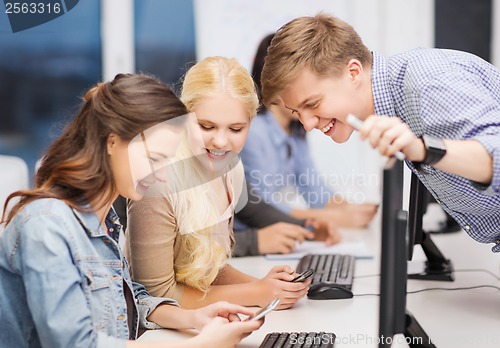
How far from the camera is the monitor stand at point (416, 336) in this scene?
4.17ft

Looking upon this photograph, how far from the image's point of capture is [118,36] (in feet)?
11.1

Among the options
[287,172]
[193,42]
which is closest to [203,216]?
[287,172]

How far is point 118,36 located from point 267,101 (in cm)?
204

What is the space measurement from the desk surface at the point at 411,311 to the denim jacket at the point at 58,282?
0.18 meters

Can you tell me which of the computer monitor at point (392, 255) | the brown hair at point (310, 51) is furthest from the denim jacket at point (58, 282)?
the brown hair at point (310, 51)

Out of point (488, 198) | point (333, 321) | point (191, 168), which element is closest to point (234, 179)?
point (191, 168)

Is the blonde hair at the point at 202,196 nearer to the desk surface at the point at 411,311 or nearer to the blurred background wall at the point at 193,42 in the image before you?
the desk surface at the point at 411,311

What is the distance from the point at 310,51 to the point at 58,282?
0.73 meters

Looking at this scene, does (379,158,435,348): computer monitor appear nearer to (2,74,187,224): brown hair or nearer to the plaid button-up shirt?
the plaid button-up shirt

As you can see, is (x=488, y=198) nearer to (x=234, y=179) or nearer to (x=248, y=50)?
(x=234, y=179)

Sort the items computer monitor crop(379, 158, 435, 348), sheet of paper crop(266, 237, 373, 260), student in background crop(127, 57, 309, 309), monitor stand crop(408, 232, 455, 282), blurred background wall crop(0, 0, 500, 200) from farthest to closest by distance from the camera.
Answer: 1. blurred background wall crop(0, 0, 500, 200)
2. sheet of paper crop(266, 237, 373, 260)
3. monitor stand crop(408, 232, 455, 282)
4. student in background crop(127, 57, 309, 309)
5. computer monitor crop(379, 158, 435, 348)

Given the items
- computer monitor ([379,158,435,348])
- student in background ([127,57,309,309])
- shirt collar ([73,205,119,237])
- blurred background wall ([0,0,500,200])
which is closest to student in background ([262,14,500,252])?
student in background ([127,57,309,309])

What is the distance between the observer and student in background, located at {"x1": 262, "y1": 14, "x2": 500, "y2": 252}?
1.23 m

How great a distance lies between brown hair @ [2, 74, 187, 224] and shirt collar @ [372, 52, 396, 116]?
50 cm
